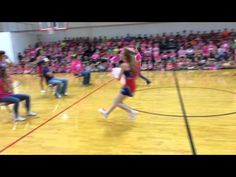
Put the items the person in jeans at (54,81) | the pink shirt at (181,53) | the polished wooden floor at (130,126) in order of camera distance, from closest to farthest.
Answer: the polished wooden floor at (130,126), the person in jeans at (54,81), the pink shirt at (181,53)

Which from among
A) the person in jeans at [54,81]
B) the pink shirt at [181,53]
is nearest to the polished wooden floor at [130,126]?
the person in jeans at [54,81]

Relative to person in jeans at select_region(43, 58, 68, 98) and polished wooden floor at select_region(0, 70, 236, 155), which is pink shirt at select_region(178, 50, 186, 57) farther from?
person in jeans at select_region(43, 58, 68, 98)

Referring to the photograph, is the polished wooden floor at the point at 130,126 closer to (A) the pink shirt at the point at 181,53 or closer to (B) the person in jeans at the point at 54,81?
(B) the person in jeans at the point at 54,81

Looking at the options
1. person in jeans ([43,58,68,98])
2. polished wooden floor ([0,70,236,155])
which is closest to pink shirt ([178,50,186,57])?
polished wooden floor ([0,70,236,155])

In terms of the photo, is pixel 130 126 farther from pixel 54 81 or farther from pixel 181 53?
pixel 181 53

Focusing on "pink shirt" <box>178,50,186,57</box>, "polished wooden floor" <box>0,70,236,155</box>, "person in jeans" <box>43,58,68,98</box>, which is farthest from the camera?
"pink shirt" <box>178,50,186,57</box>

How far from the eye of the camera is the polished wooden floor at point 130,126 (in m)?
4.59

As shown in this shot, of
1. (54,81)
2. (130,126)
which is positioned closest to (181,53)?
(54,81)

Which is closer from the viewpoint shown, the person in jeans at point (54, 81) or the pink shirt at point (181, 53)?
the person in jeans at point (54, 81)

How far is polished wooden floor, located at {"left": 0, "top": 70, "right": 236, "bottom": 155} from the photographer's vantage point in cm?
459

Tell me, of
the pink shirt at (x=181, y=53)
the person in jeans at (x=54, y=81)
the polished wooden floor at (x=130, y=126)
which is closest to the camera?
the polished wooden floor at (x=130, y=126)

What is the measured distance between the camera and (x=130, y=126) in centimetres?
571
